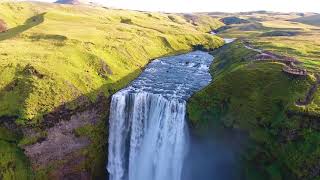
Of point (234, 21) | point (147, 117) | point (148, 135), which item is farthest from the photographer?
point (234, 21)

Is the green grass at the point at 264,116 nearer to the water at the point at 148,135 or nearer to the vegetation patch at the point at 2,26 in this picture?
the water at the point at 148,135

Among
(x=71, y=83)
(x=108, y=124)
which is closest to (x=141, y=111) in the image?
(x=108, y=124)

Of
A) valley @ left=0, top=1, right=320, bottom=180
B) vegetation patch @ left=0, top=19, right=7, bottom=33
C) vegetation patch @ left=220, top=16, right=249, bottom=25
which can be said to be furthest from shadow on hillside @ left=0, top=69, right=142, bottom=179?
vegetation patch @ left=220, top=16, right=249, bottom=25

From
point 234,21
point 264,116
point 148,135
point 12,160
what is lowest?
point 234,21

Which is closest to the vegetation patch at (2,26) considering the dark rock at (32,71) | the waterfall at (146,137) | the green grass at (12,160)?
the dark rock at (32,71)

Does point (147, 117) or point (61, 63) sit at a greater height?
point (61, 63)

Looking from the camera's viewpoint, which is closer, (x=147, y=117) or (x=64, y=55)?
(x=147, y=117)

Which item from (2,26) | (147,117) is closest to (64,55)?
(147,117)

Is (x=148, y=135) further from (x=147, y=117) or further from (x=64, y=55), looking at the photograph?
(x=64, y=55)
